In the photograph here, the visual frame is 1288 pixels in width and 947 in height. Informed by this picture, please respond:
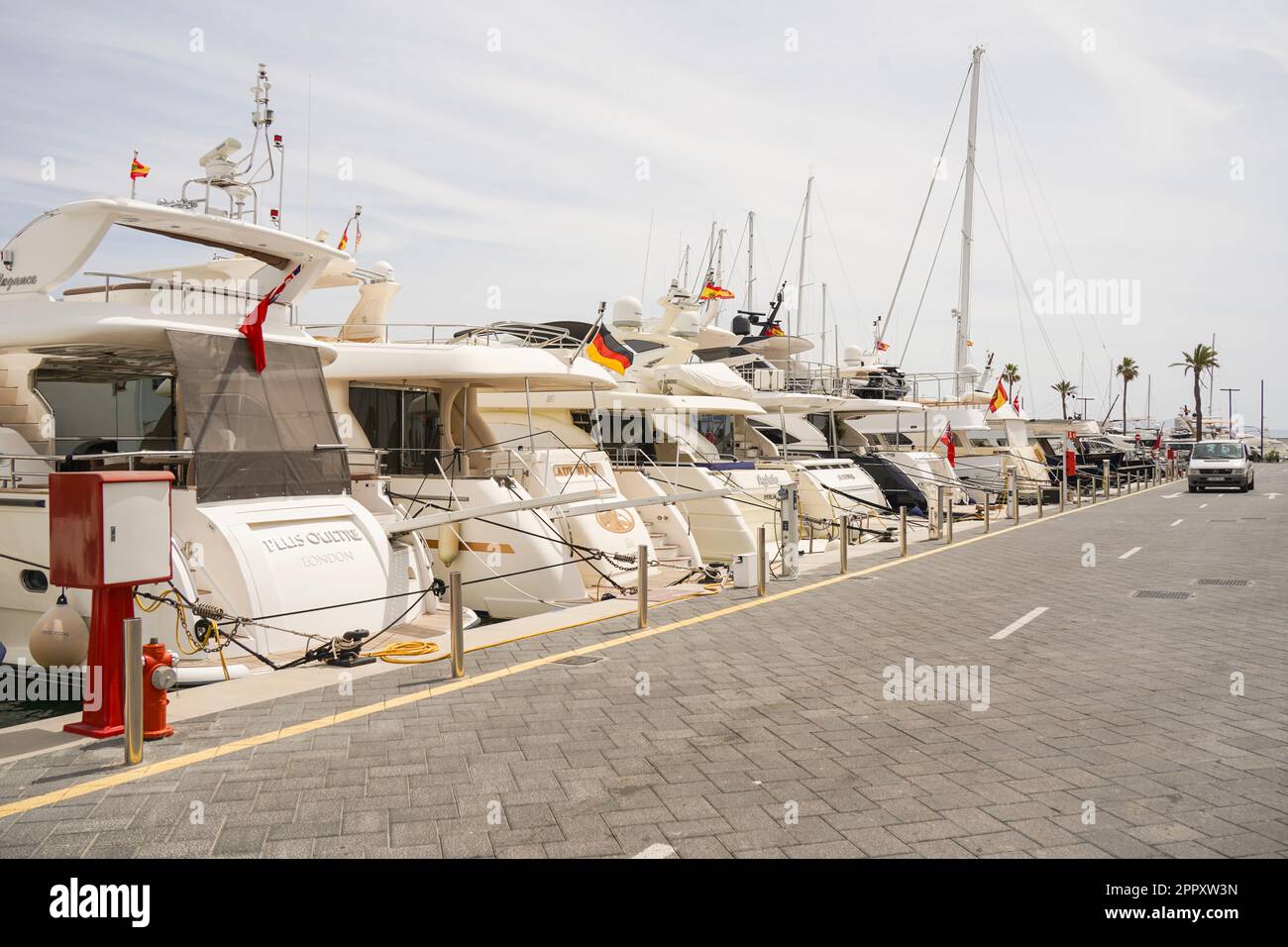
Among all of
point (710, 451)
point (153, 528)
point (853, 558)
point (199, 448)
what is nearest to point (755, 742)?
point (153, 528)

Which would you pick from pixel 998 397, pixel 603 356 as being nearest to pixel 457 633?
pixel 603 356

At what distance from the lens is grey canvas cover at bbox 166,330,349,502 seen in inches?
405

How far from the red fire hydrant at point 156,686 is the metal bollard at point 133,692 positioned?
31cm

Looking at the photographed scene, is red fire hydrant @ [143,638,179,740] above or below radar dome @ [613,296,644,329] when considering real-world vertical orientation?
below

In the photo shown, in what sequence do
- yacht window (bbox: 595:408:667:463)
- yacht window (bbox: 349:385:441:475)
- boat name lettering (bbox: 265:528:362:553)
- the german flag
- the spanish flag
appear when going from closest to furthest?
boat name lettering (bbox: 265:528:362:553) < yacht window (bbox: 349:385:441:475) < the german flag < yacht window (bbox: 595:408:667:463) < the spanish flag

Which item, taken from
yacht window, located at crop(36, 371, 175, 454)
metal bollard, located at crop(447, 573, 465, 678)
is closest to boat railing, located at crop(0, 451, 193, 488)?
yacht window, located at crop(36, 371, 175, 454)

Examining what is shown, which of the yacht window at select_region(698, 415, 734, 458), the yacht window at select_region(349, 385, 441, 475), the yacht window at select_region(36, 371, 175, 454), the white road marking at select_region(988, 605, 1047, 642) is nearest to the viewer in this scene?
the white road marking at select_region(988, 605, 1047, 642)

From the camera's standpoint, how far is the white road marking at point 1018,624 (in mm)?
9555

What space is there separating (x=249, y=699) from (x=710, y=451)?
17.1 m

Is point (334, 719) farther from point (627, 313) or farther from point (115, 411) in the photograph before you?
point (627, 313)

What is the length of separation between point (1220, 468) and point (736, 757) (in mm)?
36133

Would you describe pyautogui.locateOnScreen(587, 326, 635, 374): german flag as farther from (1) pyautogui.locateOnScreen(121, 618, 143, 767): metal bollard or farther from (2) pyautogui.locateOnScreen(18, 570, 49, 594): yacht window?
(1) pyautogui.locateOnScreen(121, 618, 143, 767): metal bollard

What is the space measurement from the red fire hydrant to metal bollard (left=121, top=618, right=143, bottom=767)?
1.03 ft

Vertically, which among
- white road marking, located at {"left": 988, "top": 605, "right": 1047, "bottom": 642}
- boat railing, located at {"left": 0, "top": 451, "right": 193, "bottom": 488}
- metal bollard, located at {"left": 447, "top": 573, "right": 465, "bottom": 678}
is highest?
boat railing, located at {"left": 0, "top": 451, "right": 193, "bottom": 488}
